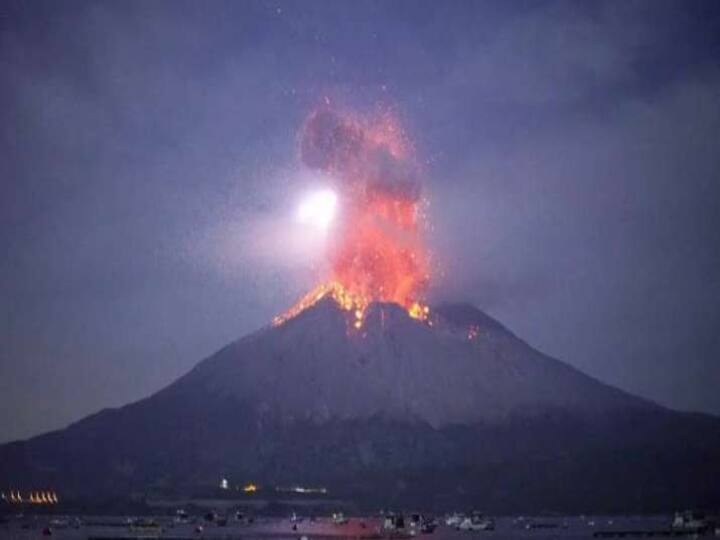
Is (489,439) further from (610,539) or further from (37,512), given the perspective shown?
(610,539)

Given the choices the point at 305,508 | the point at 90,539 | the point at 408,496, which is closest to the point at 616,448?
the point at 408,496

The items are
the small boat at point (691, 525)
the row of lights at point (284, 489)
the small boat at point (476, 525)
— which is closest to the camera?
the small boat at point (691, 525)

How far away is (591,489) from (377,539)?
89198mm

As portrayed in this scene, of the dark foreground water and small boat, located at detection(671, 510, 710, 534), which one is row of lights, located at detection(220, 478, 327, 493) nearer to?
the dark foreground water

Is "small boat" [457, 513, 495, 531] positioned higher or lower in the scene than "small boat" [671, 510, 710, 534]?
higher

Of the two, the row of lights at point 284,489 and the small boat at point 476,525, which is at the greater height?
the row of lights at point 284,489

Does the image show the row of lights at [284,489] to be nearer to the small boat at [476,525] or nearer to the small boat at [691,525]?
the small boat at [476,525]

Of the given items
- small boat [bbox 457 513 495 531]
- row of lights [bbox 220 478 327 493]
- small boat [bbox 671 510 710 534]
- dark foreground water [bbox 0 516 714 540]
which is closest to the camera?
dark foreground water [bbox 0 516 714 540]

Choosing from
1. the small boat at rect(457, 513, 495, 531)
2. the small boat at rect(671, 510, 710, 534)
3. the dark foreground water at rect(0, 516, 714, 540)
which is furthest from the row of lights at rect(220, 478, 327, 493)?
the small boat at rect(671, 510, 710, 534)

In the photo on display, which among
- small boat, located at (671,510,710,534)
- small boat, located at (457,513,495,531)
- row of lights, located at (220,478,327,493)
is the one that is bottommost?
small boat, located at (671,510,710,534)

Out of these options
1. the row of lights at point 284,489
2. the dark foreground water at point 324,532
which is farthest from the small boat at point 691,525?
the row of lights at point 284,489

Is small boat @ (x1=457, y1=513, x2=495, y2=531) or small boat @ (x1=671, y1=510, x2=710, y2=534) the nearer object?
small boat @ (x1=671, y1=510, x2=710, y2=534)

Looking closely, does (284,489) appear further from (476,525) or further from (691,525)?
(691,525)

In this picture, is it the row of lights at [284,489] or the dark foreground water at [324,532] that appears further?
the row of lights at [284,489]
